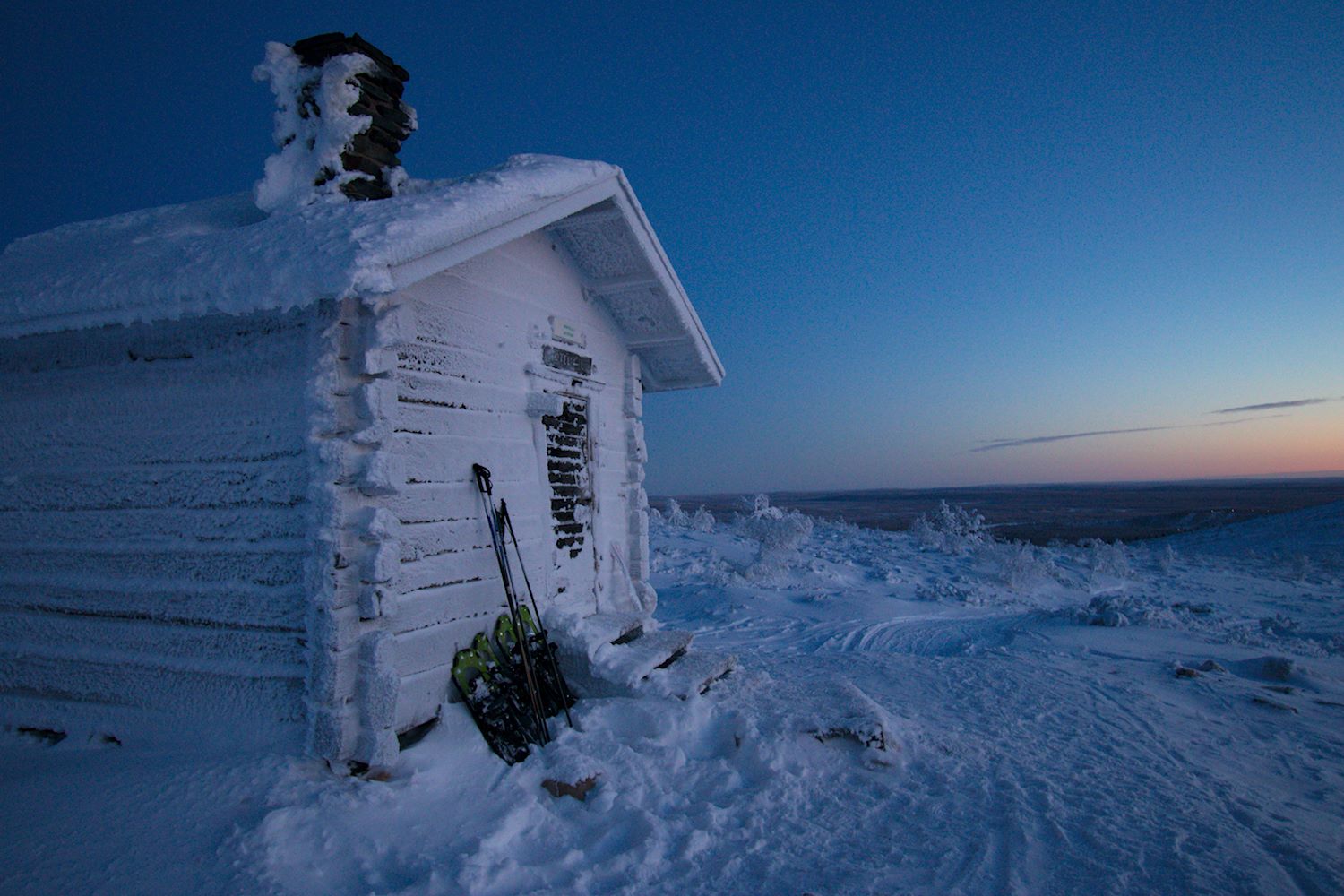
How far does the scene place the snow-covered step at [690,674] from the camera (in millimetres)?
5289

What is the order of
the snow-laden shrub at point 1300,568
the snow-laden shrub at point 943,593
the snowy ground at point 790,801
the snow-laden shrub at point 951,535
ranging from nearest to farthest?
the snowy ground at point 790,801
the snow-laden shrub at point 943,593
the snow-laden shrub at point 1300,568
the snow-laden shrub at point 951,535

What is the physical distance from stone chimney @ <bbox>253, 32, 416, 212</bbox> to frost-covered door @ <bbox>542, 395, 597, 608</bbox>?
2772 mm

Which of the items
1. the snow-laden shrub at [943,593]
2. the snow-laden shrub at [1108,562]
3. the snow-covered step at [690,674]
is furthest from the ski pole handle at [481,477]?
the snow-laden shrub at [1108,562]

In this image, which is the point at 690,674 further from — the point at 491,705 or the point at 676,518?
the point at 676,518

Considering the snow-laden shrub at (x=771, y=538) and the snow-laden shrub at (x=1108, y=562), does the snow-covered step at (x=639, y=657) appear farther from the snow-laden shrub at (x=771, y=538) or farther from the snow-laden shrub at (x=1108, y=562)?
the snow-laden shrub at (x=1108, y=562)

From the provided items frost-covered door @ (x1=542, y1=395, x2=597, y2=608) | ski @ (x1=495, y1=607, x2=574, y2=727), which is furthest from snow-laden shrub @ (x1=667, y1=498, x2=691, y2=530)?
ski @ (x1=495, y1=607, x2=574, y2=727)

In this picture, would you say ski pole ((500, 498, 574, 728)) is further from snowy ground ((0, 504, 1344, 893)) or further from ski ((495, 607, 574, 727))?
snowy ground ((0, 504, 1344, 893))

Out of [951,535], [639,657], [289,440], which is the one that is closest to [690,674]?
[639,657]

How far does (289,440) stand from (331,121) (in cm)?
314

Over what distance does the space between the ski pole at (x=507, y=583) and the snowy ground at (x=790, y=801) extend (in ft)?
0.91

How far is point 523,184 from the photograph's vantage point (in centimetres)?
498

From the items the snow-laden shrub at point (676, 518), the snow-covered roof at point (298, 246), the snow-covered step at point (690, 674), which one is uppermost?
the snow-covered roof at point (298, 246)

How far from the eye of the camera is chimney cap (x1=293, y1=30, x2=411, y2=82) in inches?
229

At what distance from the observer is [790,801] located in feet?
13.6
